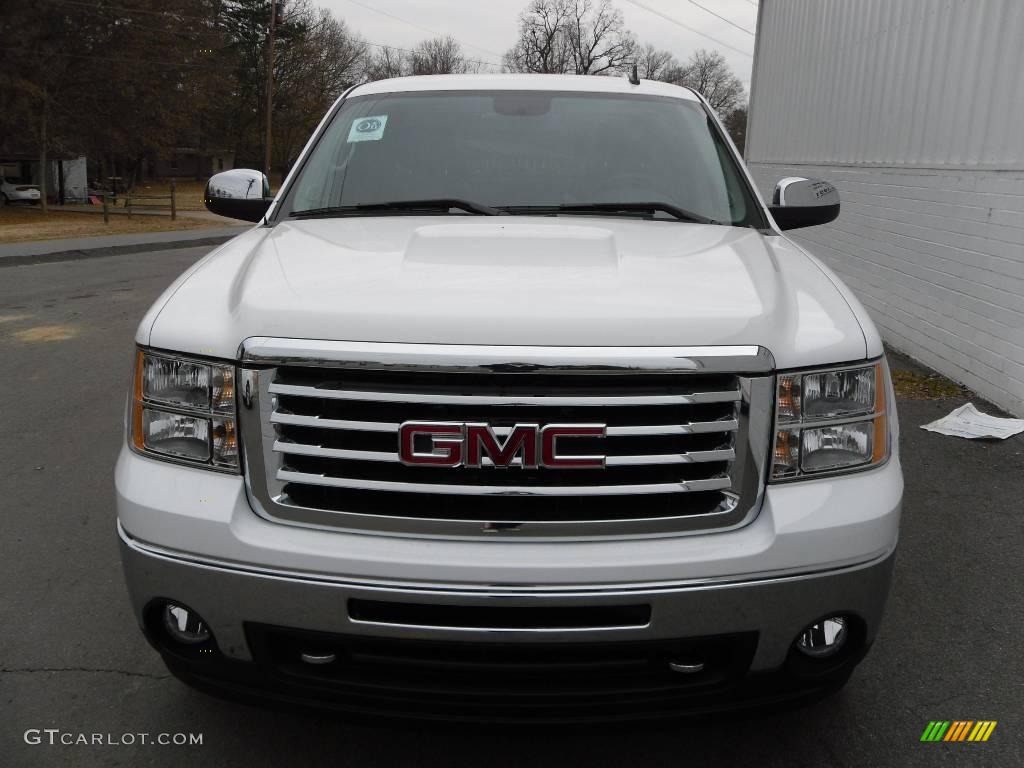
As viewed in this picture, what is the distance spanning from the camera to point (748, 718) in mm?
2195

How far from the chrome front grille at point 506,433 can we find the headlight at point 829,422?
68 millimetres

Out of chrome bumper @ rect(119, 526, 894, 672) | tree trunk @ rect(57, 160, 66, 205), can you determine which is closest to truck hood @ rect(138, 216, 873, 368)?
chrome bumper @ rect(119, 526, 894, 672)

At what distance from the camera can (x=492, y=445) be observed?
2.00 m

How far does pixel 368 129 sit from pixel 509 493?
212 cm

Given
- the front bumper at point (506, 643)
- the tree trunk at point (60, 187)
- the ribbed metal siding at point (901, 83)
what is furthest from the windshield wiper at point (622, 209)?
the tree trunk at point (60, 187)

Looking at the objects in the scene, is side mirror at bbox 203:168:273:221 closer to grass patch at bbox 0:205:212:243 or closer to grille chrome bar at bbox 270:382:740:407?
grille chrome bar at bbox 270:382:740:407

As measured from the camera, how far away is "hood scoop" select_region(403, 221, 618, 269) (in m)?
2.44

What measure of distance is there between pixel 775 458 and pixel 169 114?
37.4 m

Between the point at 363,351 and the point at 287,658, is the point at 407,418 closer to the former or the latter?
the point at 363,351

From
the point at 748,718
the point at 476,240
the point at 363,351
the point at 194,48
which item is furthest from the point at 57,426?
the point at 194,48

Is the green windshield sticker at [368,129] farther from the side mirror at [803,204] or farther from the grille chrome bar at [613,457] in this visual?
the grille chrome bar at [613,457]

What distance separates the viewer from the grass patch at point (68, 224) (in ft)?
70.7

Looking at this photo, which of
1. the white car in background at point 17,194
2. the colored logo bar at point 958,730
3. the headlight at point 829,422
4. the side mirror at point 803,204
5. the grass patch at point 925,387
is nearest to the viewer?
the headlight at point 829,422

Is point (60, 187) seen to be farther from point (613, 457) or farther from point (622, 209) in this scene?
point (613, 457)
